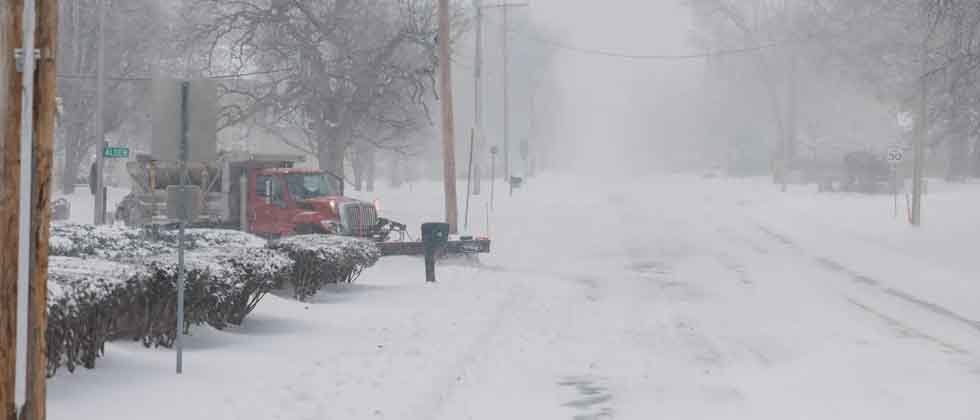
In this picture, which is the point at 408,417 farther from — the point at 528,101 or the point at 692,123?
the point at 692,123

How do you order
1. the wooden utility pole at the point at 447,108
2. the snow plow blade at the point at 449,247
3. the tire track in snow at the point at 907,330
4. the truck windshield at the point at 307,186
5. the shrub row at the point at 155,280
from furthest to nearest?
1. the wooden utility pole at the point at 447,108
2. the truck windshield at the point at 307,186
3. the snow plow blade at the point at 449,247
4. the tire track in snow at the point at 907,330
5. the shrub row at the point at 155,280

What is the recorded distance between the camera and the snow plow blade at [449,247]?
24.7 meters

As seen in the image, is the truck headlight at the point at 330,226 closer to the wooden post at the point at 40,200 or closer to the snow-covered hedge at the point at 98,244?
the snow-covered hedge at the point at 98,244

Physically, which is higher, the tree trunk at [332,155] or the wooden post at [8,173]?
the tree trunk at [332,155]

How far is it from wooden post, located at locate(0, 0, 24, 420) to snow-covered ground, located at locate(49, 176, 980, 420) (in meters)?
2.00

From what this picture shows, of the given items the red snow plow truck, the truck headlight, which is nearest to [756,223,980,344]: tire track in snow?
the red snow plow truck

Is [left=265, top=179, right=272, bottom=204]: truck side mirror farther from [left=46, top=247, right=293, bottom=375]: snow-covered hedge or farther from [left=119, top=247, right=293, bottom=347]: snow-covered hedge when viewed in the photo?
[left=119, top=247, right=293, bottom=347]: snow-covered hedge

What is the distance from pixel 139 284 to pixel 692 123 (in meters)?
123

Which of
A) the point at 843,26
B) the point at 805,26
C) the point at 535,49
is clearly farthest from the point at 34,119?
the point at 535,49

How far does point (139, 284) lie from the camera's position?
1059cm

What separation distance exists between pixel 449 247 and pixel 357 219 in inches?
89.0

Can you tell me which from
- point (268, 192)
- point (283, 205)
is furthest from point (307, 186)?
point (268, 192)

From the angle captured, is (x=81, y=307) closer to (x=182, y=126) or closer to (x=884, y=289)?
(x=182, y=126)

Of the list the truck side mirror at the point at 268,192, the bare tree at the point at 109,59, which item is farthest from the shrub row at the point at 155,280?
the bare tree at the point at 109,59
